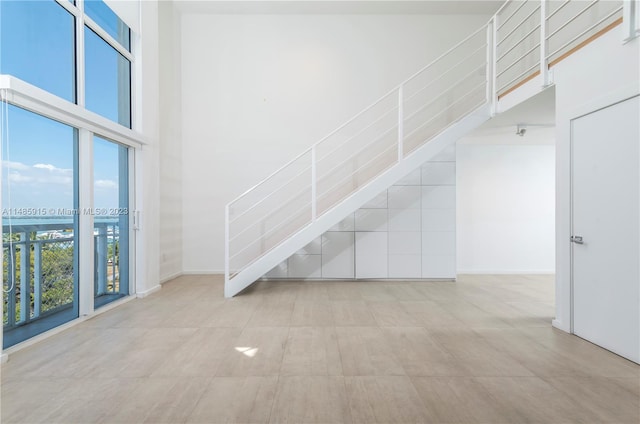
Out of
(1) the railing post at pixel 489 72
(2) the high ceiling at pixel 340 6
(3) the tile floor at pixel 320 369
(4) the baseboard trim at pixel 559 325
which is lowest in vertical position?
(3) the tile floor at pixel 320 369

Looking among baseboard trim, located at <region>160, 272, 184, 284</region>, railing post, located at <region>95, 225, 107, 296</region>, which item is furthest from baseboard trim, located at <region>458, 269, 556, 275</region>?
railing post, located at <region>95, 225, 107, 296</region>

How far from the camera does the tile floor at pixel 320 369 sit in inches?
72.4

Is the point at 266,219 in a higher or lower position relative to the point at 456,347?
higher

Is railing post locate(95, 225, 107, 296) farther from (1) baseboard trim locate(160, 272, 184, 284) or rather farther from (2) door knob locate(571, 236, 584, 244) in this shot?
(2) door knob locate(571, 236, 584, 244)

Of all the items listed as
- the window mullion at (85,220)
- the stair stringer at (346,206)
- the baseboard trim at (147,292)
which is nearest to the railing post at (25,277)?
the window mullion at (85,220)

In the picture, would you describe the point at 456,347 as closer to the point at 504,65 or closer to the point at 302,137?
the point at 302,137

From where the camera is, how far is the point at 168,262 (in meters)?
5.43

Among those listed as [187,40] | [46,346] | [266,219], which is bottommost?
A: [46,346]

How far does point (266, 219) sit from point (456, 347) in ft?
12.2

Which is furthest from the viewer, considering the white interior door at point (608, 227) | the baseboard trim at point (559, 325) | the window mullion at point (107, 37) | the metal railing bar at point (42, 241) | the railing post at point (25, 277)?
the window mullion at point (107, 37)

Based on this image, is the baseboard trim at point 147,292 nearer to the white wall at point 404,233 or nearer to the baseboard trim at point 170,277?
the baseboard trim at point 170,277

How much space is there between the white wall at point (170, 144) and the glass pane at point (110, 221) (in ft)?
3.27

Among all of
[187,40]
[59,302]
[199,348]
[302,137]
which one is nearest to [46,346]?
[59,302]

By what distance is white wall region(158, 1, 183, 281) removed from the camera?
5.31 metres
